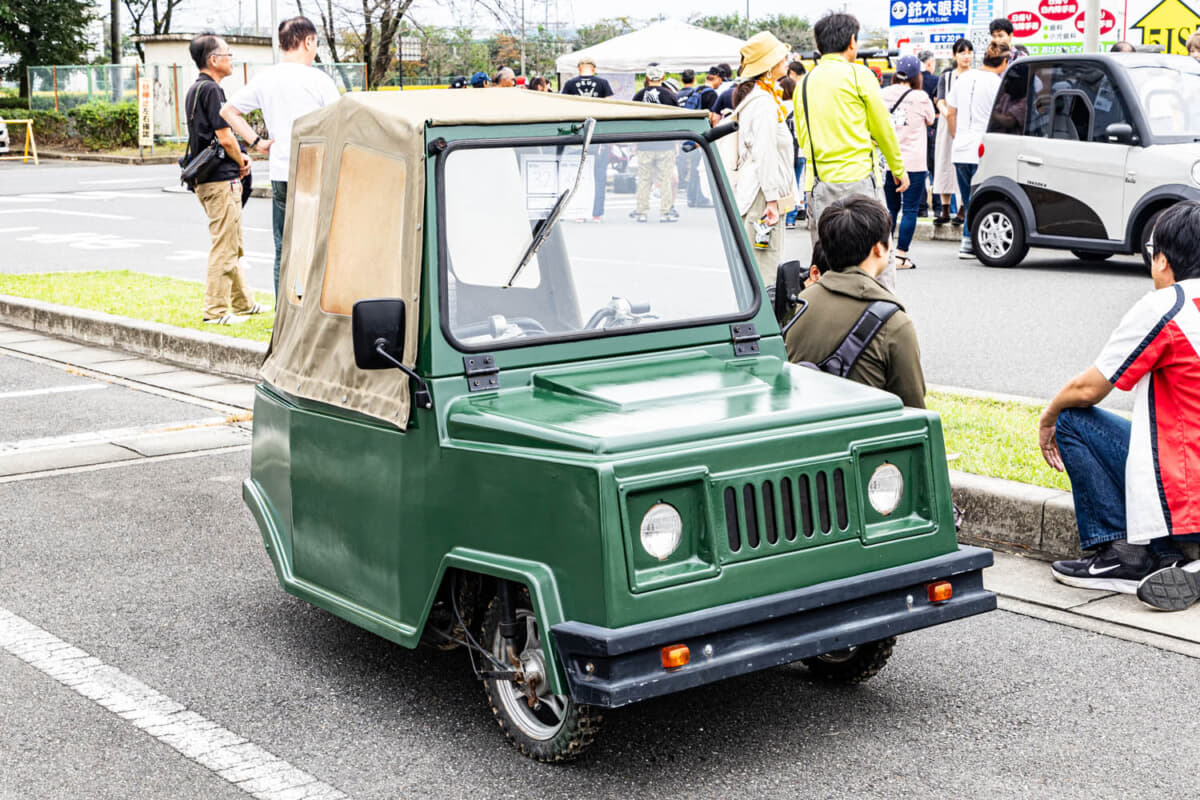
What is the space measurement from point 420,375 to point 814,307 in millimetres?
1570

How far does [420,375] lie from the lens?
4.29 metres

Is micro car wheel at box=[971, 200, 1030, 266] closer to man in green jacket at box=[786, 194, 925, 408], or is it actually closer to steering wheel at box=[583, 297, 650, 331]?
man in green jacket at box=[786, 194, 925, 408]

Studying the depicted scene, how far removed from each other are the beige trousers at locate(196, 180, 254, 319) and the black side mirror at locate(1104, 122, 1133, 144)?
7526 millimetres

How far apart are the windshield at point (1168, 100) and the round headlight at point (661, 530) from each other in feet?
35.3

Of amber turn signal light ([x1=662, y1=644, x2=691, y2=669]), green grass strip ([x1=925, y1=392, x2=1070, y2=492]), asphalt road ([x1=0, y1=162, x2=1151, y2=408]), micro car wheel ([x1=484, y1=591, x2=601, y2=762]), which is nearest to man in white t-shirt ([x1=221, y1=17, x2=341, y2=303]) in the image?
asphalt road ([x1=0, y1=162, x2=1151, y2=408])

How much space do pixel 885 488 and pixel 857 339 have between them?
3.21 feet

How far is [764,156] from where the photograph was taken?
8859mm

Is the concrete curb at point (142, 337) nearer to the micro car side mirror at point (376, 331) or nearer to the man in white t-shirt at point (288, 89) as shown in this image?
the man in white t-shirt at point (288, 89)

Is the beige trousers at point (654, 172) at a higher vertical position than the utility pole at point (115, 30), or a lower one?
lower

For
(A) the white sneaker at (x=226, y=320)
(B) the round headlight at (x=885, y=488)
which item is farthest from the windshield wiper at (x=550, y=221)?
(A) the white sneaker at (x=226, y=320)

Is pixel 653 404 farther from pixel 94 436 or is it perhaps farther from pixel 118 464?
pixel 94 436

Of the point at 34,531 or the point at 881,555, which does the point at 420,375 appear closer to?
the point at 881,555

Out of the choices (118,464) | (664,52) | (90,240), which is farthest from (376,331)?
(664,52)

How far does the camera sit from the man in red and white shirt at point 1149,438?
5129 millimetres
